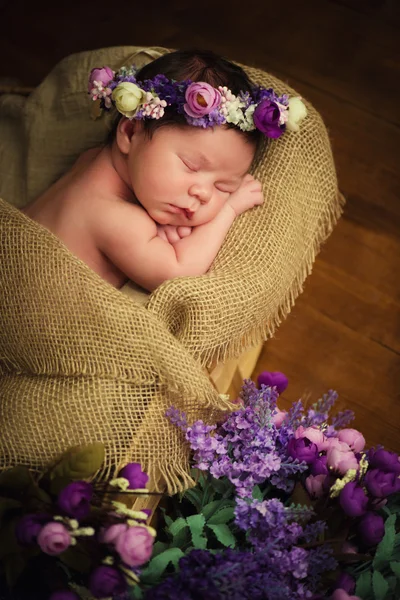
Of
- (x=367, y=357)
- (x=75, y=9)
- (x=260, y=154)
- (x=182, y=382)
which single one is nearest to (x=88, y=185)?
(x=260, y=154)

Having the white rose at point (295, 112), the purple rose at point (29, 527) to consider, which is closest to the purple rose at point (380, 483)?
the purple rose at point (29, 527)

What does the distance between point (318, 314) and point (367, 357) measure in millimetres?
154

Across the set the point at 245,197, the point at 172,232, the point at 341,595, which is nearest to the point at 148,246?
the point at 172,232

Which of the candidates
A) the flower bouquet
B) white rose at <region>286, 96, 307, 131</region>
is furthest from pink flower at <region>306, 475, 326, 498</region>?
white rose at <region>286, 96, 307, 131</region>

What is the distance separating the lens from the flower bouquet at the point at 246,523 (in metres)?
0.90

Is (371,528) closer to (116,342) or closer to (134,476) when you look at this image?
(134,476)

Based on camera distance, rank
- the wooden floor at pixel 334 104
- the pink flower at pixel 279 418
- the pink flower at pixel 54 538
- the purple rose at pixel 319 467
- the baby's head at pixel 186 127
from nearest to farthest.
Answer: the pink flower at pixel 54 538
the purple rose at pixel 319 467
the pink flower at pixel 279 418
the baby's head at pixel 186 127
the wooden floor at pixel 334 104

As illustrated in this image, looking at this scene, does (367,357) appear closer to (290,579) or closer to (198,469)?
(198,469)

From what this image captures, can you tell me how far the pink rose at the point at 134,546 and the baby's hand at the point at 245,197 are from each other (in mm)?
709

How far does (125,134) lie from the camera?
4.63 ft

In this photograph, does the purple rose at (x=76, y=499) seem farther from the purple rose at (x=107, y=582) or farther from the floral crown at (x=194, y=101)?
the floral crown at (x=194, y=101)

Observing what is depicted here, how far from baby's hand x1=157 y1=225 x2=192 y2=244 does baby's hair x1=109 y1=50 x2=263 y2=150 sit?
173 millimetres

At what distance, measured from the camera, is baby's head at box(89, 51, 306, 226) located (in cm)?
133

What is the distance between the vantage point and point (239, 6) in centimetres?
234
